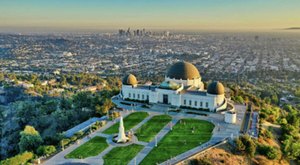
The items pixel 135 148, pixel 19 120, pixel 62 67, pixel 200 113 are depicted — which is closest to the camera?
pixel 135 148

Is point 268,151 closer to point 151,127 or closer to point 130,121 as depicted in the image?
point 151,127

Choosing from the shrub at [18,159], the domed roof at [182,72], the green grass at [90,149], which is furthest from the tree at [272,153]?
the shrub at [18,159]

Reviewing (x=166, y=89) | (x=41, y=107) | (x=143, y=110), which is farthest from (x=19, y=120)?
(x=166, y=89)

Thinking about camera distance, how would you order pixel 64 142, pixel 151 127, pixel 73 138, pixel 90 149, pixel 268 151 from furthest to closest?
pixel 151 127, pixel 73 138, pixel 64 142, pixel 268 151, pixel 90 149

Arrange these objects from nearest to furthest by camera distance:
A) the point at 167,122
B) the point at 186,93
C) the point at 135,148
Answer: the point at 135,148 < the point at 167,122 < the point at 186,93

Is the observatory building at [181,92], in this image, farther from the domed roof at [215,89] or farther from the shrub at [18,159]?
the shrub at [18,159]

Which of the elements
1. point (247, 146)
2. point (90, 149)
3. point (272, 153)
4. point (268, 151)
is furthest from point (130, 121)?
point (272, 153)

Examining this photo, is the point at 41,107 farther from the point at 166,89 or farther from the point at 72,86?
the point at 72,86
